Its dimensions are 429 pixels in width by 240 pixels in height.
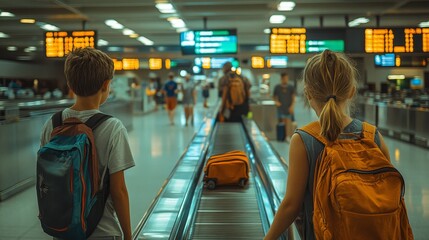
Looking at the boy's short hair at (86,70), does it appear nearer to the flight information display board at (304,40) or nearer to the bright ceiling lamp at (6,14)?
the flight information display board at (304,40)

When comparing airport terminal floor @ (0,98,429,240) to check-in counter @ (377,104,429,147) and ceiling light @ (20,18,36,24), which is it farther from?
ceiling light @ (20,18,36,24)

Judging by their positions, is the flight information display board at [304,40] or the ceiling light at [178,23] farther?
the ceiling light at [178,23]

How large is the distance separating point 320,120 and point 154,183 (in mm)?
6378

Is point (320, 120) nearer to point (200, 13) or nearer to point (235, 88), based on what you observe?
point (235, 88)

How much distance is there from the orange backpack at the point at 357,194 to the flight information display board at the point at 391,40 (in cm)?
1057

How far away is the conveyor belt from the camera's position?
15.9 ft

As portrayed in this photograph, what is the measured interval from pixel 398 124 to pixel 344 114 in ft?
46.5

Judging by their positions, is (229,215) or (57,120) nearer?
(57,120)

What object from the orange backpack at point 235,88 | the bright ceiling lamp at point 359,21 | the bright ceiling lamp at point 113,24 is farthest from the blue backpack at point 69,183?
the bright ceiling lamp at point 359,21

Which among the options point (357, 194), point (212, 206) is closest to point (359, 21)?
point (212, 206)

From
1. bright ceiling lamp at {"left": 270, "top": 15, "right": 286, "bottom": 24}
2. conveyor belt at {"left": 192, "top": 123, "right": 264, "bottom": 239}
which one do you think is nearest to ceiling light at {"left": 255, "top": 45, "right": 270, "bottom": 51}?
bright ceiling lamp at {"left": 270, "top": 15, "right": 286, "bottom": 24}

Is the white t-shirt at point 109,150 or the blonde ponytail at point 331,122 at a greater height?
the blonde ponytail at point 331,122

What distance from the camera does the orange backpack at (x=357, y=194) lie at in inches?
68.9

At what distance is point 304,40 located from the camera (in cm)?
1188
